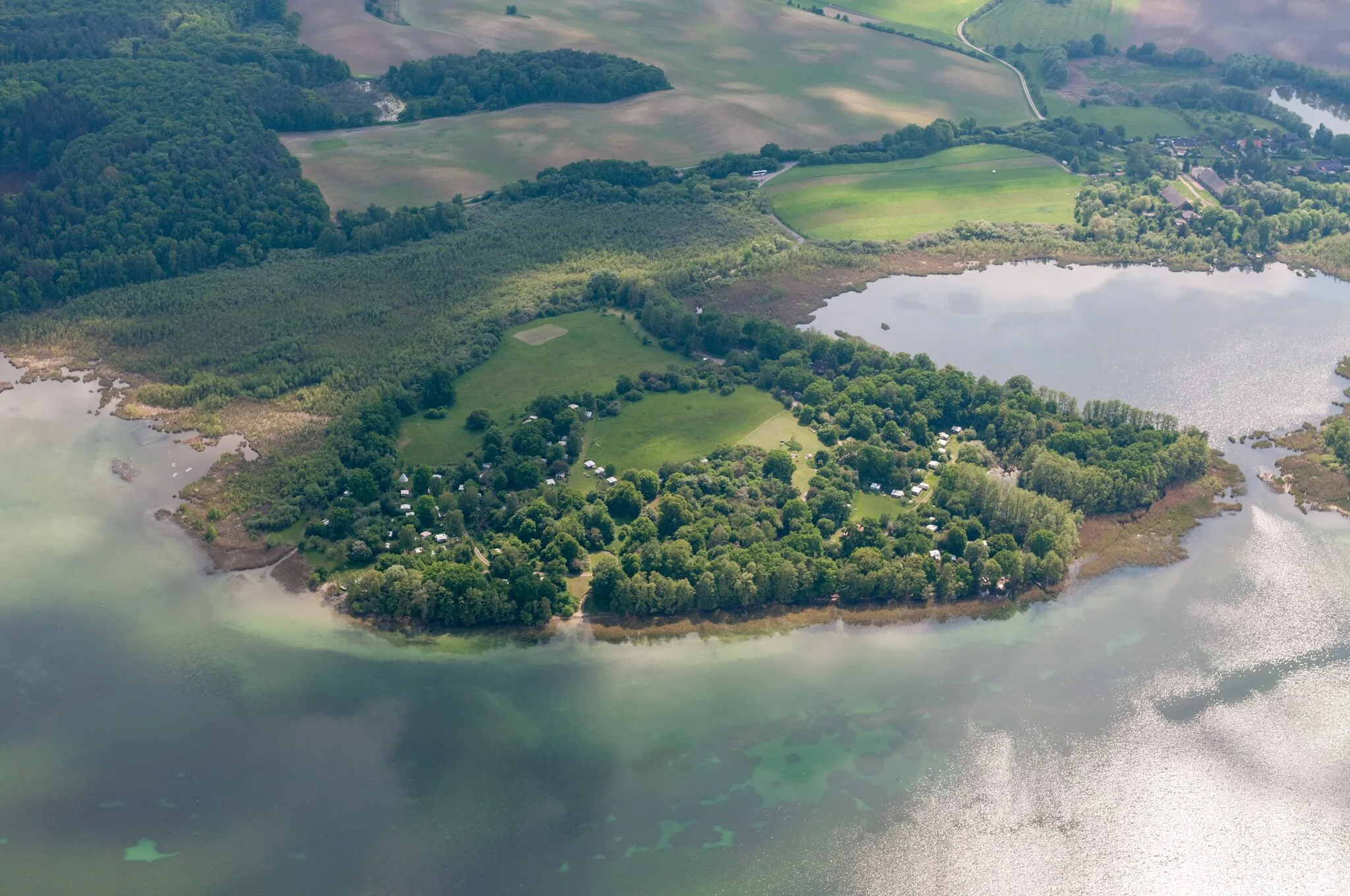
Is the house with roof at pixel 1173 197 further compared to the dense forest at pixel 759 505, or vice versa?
the house with roof at pixel 1173 197

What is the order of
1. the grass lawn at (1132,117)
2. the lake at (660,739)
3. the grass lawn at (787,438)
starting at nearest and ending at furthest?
the lake at (660,739), the grass lawn at (787,438), the grass lawn at (1132,117)

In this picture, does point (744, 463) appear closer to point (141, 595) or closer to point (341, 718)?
point (341, 718)

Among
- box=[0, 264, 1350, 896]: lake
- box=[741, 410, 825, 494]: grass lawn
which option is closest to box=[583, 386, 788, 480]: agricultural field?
box=[741, 410, 825, 494]: grass lawn

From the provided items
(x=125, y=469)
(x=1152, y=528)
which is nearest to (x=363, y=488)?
(x=125, y=469)

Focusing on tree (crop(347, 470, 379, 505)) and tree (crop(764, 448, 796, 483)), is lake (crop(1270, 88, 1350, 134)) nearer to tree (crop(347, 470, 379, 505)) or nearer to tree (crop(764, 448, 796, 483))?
tree (crop(764, 448, 796, 483))

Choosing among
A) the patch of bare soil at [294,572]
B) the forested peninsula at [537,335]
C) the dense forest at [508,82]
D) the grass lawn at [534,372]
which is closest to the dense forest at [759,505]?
the forested peninsula at [537,335]

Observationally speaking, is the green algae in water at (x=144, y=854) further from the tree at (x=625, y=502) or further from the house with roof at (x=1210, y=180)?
the house with roof at (x=1210, y=180)
